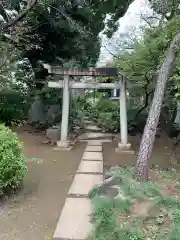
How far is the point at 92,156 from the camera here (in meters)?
7.03

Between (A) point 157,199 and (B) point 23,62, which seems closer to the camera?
(A) point 157,199

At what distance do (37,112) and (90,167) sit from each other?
5.75 meters

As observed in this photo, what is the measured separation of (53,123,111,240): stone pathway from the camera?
3.09m

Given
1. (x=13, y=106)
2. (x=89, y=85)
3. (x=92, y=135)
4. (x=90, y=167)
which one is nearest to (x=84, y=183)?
(x=90, y=167)

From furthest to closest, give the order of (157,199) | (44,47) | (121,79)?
(44,47), (121,79), (157,199)

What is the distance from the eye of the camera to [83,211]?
363 cm

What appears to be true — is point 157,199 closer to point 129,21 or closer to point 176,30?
point 176,30

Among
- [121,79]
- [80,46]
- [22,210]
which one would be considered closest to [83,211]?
[22,210]

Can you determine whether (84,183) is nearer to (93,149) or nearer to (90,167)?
(90,167)

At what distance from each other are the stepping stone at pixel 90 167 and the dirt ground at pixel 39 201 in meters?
0.14

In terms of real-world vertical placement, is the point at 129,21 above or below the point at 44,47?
above

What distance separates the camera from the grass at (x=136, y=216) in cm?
288

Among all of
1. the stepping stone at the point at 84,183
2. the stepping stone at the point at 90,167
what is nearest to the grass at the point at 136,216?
the stepping stone at the point at 84,183

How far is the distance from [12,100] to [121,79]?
4.96 m
